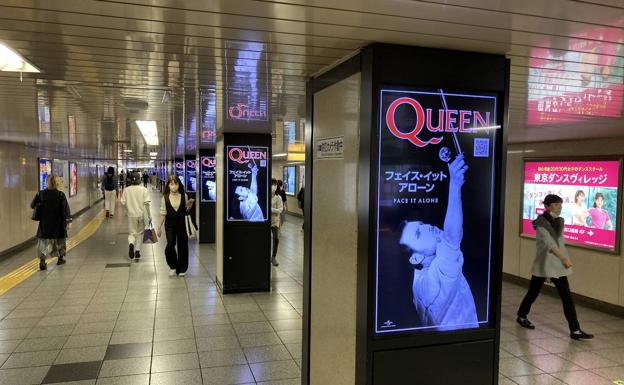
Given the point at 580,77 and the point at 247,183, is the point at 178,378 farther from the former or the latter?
the point at 580,77

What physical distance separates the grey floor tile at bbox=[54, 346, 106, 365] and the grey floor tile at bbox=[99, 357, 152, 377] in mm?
208

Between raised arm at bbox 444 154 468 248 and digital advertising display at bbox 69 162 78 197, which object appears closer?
raised arm at bbox 444 154 468 248

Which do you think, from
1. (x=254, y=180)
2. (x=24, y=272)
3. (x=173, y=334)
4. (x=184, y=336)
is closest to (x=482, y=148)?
(x=184, y=336)

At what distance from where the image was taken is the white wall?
6582 millimetres

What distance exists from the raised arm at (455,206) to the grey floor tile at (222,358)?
2.62m

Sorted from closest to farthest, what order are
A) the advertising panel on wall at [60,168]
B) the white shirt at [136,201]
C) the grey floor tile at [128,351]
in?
the grey floor tile at [128,351]
the white shirt at [136,201]
the advertising panel on wall at [60,168]

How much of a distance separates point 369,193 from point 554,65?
1531 millimetres

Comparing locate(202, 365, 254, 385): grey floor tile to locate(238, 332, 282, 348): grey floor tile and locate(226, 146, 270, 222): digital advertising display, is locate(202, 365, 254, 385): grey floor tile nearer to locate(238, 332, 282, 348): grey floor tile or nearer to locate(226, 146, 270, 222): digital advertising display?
locate(238, 332, 282, 348): grey floor tile

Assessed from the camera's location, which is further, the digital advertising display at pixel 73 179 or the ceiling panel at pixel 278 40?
the digital advertising display at pixel 73 179

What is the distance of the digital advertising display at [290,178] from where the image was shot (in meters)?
20.2

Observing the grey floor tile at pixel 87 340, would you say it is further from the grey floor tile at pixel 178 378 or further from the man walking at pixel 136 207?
the man walking at pixel 136 207

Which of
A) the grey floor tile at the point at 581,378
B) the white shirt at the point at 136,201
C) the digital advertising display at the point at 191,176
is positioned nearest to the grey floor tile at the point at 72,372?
the grey floor tile at the point at 581,378

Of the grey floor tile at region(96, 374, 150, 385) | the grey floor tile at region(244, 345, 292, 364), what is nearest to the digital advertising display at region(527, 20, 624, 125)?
the grey floor tile at region(244, 345, 292, 364)

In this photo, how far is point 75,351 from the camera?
4680mm
